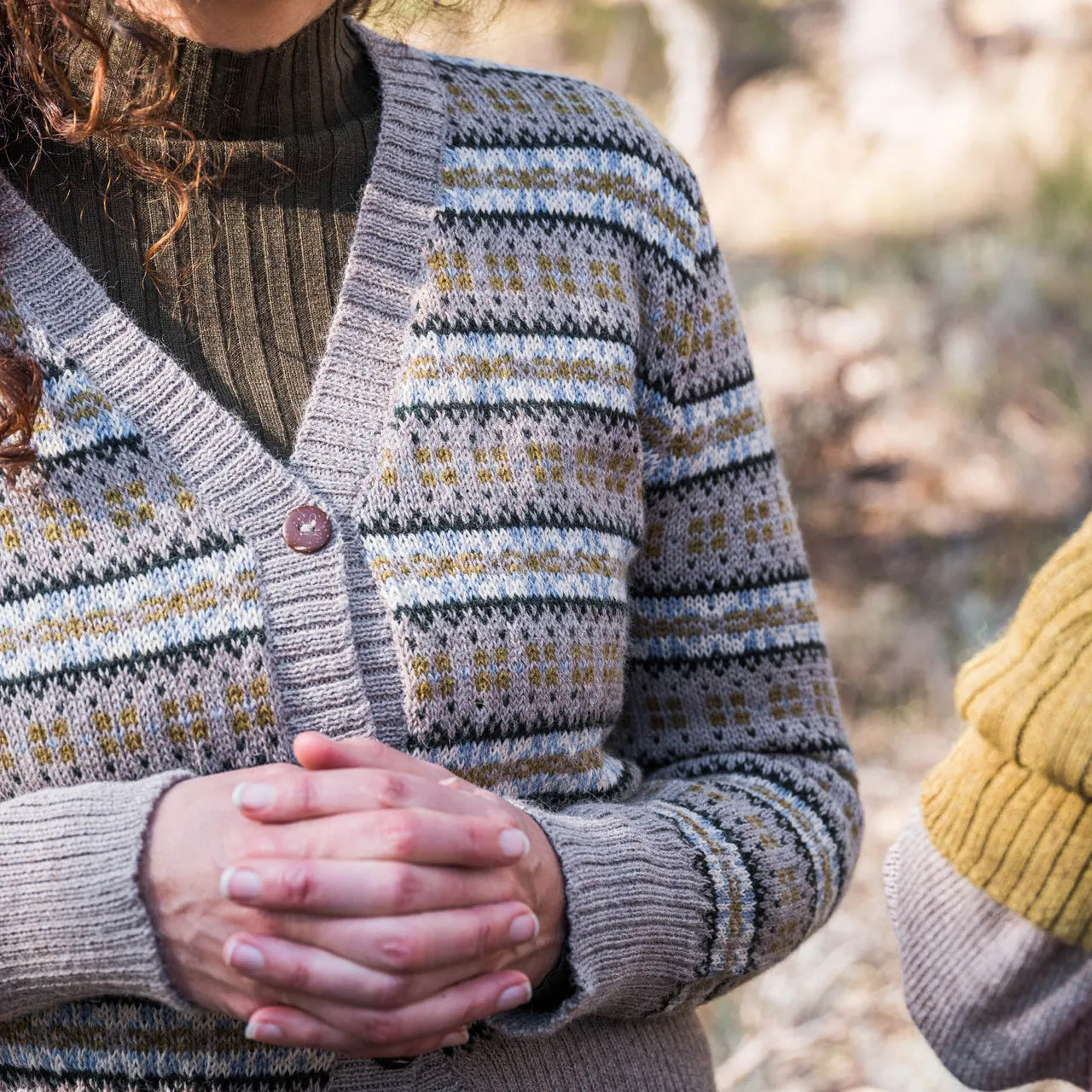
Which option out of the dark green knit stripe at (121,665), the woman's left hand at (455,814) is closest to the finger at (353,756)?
the woman's left hand at (455,814)

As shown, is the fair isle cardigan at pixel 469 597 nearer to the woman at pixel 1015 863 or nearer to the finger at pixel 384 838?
the finger at pixel 384 838

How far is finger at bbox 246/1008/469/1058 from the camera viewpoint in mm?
967

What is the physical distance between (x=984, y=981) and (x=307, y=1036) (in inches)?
20.0

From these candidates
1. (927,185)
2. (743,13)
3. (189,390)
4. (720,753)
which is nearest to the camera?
(189,390)

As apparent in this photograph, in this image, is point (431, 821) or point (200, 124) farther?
point (200, 124)

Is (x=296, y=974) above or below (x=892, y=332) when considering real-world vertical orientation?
above

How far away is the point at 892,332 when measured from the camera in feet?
14.0

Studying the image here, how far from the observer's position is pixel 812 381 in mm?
4137

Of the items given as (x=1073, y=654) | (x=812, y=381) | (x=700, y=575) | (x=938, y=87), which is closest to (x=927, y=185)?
(x=938, y=87)

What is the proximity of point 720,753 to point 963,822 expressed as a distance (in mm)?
403

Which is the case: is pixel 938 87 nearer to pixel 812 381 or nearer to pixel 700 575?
pixel 812 381

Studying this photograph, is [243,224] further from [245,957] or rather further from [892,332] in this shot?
[892,332]

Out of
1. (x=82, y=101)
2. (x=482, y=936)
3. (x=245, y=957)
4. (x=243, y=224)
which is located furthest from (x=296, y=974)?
(x=82, y=101)

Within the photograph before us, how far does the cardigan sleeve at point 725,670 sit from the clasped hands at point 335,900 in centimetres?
22
